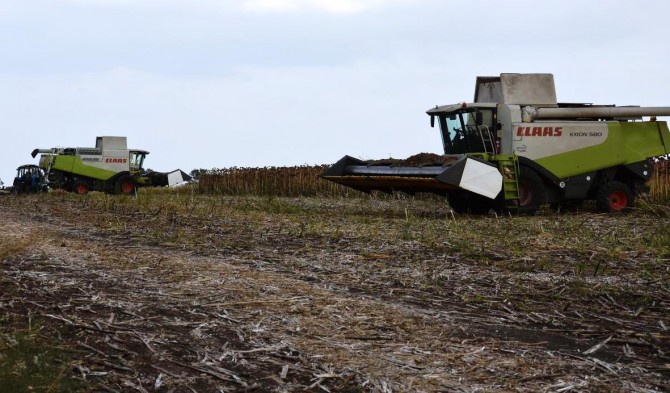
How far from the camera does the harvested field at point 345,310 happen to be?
204 inches

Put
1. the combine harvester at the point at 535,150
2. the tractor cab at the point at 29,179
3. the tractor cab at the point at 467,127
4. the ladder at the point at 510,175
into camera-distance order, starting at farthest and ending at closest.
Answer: the tractor cab at the point at 29,179
the tractor cab at the point at 467,127
the combine harvester at the point at 535,150
the ladder at the point at 510,175

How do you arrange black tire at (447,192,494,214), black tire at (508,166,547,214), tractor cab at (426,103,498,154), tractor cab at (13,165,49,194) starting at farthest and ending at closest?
1. tractor cab at (13,165,49,194)
2. black tire at (447,192,494,214)
3. tractor cab at (426,103,498,154)
4. black tire at (508,166,547,214)

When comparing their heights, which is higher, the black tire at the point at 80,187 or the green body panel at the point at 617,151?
the green body panel at the point at 617,151

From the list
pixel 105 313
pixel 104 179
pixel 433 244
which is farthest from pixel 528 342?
pixel 104 179

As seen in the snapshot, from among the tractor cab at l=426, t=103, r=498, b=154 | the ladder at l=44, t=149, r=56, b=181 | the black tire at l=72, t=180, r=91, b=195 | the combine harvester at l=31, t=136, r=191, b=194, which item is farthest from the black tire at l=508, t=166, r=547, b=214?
the ladder at l=44, t=149, r=56, b=181

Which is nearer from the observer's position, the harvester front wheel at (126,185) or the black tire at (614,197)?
the black tire at (614,197)

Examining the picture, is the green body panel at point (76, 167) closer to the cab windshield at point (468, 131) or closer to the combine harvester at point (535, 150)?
→ the combine harvester at point (535, 150)

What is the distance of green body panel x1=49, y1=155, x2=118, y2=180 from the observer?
37688 mm

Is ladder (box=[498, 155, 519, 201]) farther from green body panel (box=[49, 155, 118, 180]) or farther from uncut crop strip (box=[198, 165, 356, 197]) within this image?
green body panel (box=[49, 155, 118, 180])

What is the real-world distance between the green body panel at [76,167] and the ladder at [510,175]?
23189 millimetres

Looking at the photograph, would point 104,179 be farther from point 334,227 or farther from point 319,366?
point 319,366

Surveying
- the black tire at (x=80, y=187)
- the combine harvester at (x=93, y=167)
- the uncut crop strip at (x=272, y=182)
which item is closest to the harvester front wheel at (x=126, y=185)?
the combine harvester at (x=93, y=167)


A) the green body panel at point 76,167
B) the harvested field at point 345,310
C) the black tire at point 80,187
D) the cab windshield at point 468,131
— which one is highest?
the cab windshield at point 468,131

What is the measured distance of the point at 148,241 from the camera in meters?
12.6
